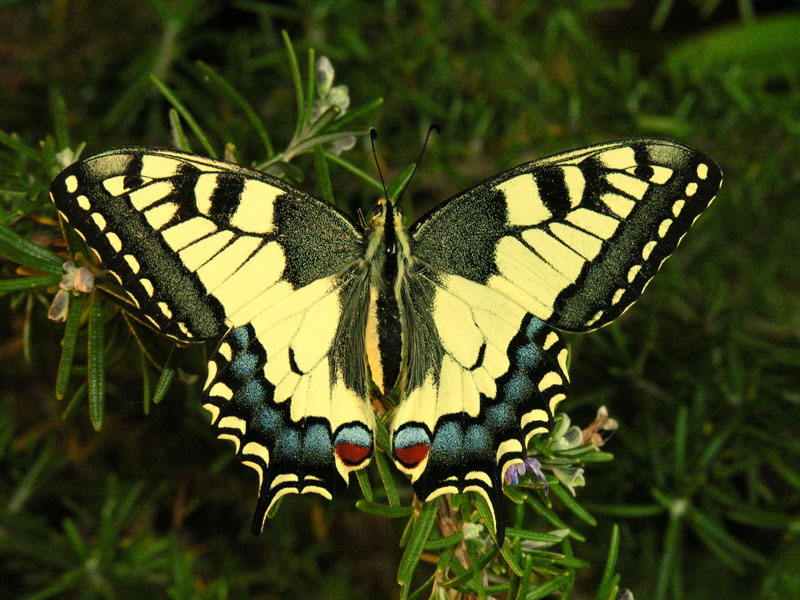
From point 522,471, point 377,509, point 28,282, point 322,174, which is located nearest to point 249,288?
point 322,174

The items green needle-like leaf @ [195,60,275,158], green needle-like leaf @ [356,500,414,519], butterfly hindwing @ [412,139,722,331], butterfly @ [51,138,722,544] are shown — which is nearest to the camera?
green needle-like leaf @ [356,500,414,519]

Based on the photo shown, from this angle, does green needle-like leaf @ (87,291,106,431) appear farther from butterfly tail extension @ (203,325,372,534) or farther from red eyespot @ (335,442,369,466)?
red eyespot @ (335,442,369,466)

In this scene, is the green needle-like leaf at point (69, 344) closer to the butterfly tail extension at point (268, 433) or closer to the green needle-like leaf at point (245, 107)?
the butterfly tail extension at point (268, 433)

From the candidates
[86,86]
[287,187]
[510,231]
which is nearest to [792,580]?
[510,231]

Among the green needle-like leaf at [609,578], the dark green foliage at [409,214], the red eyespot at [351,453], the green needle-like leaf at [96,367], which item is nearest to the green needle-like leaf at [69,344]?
the green needle-like leaf at [96,367]

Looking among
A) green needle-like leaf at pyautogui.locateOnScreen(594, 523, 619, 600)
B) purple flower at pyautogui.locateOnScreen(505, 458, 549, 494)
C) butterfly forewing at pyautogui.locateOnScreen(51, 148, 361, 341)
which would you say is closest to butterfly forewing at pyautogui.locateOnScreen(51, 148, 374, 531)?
butterfly forewing at pyautogui.locateOnScreen(51, 148, 361, 341)

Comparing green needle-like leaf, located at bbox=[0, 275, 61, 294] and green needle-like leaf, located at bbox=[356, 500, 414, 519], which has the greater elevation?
green needle-like leaf, located at bbox=[0, 275, 61, 294]

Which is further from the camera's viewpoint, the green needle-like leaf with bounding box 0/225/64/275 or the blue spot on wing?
the blue spot on wing
